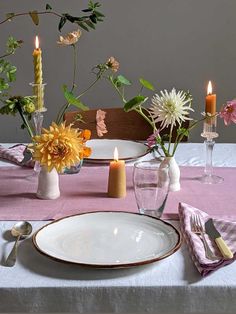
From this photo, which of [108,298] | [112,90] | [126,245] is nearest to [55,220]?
[126,245]

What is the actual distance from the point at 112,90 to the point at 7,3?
0.59 m

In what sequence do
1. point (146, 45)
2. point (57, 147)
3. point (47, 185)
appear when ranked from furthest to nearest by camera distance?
1. point (146, 45)
2. point (47, 185)
3. point (57, 147)

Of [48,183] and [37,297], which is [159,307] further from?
[48,183]

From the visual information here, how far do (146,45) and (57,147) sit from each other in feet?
5.10

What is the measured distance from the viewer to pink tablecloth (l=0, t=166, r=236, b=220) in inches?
49.9

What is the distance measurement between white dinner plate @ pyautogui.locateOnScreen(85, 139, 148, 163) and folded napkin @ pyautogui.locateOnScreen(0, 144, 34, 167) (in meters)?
0.15

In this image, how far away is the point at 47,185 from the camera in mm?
1348

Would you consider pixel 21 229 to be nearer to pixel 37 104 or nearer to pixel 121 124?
pixel 37 104

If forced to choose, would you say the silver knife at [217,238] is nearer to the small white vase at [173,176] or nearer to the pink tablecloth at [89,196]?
the pink tablecloth at [89,196]

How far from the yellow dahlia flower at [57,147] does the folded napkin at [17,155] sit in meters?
0.39

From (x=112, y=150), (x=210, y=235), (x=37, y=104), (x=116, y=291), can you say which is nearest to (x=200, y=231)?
(x=210, y=235)

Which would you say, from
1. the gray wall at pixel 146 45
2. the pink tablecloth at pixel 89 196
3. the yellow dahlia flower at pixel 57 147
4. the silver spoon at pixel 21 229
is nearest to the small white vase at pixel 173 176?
the pink tablecloth at pixel 89 196

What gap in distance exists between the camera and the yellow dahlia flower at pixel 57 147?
119 centimetres

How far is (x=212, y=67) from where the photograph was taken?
2.68 meters
